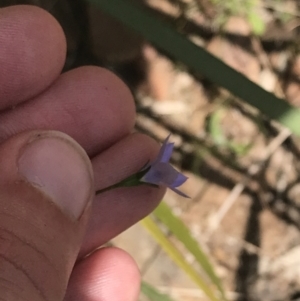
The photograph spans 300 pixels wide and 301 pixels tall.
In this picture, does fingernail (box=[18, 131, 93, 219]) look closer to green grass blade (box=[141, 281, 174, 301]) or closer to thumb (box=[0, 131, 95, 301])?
thumb (box=[0, 131, 95, 301])

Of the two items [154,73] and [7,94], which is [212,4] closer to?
[154,73]

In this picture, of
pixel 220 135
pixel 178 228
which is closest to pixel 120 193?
pixel 178 228

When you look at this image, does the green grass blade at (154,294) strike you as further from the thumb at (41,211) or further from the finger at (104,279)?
the thumb at (41,211)

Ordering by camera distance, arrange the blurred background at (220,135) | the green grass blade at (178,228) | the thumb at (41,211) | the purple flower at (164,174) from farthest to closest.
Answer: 1. the blurred background at (220,135)
2. the green grass blade at (178,228)
3. the purple flower at (164,174)
4. the thumb at (41,211)

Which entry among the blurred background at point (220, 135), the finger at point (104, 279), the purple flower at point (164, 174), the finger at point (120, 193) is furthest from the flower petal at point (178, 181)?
the blurred background at point (220, 135)

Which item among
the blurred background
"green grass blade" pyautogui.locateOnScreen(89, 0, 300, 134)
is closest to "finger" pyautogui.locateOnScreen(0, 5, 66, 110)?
"green grass blade" pyautogui.locateOnScreen(89, 0, 300, 134)

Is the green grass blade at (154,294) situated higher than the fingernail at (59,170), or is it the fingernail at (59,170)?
the fingernail at (59,170)
